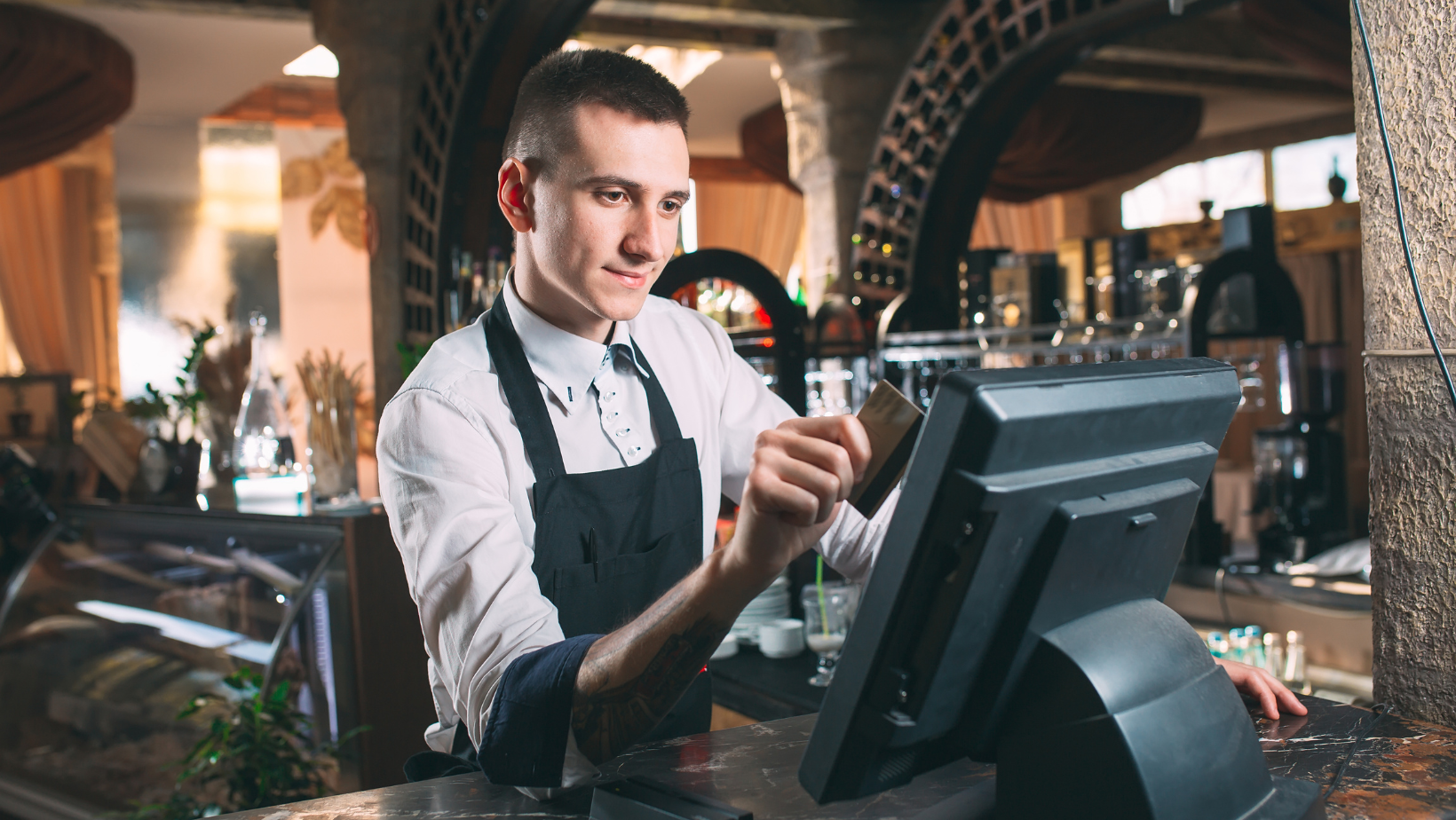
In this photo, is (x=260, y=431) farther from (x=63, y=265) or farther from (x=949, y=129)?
(x=63, y=265)

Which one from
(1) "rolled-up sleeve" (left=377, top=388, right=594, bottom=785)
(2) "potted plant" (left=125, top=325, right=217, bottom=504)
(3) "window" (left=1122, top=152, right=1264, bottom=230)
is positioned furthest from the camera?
(3) "window" (left=1122, top=152, right=1264, bottom=230)

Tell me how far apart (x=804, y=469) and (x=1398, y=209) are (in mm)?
832

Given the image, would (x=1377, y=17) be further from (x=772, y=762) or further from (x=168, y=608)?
(x=168, y=608)

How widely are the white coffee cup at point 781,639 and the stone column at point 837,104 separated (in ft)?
11.5

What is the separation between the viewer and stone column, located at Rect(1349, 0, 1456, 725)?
1.28 m

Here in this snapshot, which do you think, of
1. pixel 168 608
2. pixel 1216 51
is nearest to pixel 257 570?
pixel 168 608

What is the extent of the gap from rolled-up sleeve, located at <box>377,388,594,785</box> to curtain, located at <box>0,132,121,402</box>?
921cm

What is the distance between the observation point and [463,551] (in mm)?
1194

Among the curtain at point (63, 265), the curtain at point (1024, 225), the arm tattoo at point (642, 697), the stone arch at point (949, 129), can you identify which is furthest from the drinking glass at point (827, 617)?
the curtain at point (1024, 225)

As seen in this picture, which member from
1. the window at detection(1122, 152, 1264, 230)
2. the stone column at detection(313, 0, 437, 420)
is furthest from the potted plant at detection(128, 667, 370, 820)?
the window at detection(1122, 152, 1264, 230)

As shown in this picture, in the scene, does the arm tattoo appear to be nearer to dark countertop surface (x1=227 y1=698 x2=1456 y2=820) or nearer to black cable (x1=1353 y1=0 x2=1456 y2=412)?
dark countertop surface (x1=227 y1=698 x2=1456 y2=820)

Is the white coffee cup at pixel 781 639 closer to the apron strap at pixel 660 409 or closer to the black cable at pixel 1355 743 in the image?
the apron strap at pixel 660 409

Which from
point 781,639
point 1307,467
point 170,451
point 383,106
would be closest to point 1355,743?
point 781,639

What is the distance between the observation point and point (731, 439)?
5.63 feet
